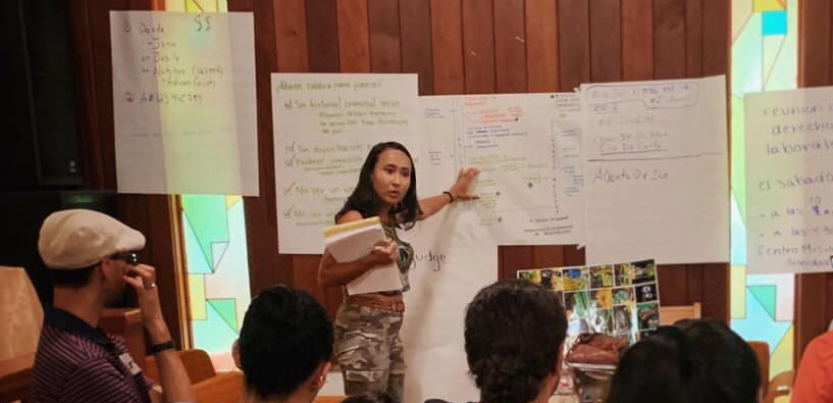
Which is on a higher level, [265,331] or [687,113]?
[687,113]

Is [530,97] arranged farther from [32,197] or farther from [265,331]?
[32,197]

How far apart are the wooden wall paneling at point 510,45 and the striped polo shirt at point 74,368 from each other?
5.68 ft

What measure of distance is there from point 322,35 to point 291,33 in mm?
135

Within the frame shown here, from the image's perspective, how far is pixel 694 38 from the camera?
223 cm

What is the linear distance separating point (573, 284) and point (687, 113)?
2.75 feet

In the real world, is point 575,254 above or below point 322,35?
below

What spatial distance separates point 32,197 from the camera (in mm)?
2074

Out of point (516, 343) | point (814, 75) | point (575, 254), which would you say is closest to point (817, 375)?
point (516, 343)

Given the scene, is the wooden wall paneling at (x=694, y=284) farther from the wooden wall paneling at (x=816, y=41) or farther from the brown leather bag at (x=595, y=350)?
the wooden wall paneling at (x=816, y=41)

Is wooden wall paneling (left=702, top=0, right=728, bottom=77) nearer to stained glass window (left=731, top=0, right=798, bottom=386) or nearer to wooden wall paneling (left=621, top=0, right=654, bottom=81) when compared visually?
stained glass window (left=731, top=0, right=798, bottom=386)

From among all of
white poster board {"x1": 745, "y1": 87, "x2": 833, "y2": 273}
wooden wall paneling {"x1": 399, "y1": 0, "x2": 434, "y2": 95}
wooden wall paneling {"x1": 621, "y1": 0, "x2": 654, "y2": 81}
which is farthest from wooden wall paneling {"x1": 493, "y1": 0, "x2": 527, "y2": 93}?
white poster board {"x1": 745, "y1": 87, "x2": 833, "y2": 273}

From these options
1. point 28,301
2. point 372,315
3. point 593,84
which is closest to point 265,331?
point 372,315

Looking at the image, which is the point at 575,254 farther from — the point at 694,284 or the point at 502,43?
the point at 502,43

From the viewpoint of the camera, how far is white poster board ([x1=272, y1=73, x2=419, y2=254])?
2.34 metres
